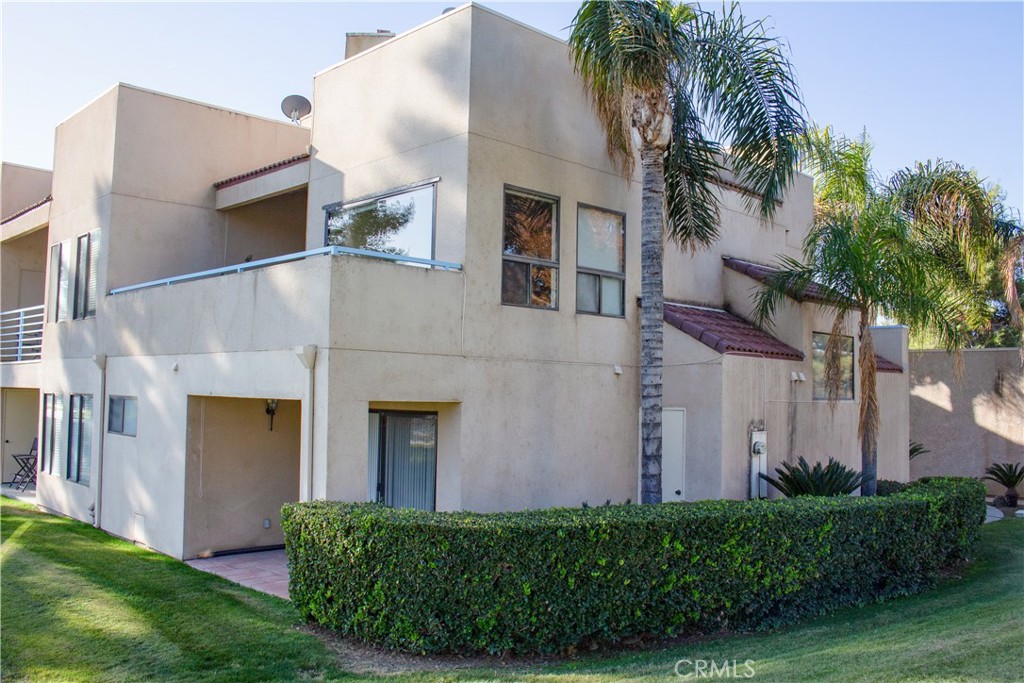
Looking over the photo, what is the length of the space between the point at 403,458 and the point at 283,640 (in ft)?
11.0

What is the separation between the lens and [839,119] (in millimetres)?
23781

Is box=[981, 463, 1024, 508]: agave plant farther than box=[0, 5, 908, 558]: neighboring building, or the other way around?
box=[981, 463, 1024, 508]: agave plant

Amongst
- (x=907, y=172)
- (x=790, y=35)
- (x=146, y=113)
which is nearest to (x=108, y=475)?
(x=146, y=113)

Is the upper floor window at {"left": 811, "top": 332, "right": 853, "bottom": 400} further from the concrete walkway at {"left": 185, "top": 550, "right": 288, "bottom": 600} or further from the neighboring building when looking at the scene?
the concrete walkway at {"left": 185, "top": 550, "right": 288, "bottom": 600}

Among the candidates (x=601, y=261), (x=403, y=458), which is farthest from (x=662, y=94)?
(x=403, y=458)

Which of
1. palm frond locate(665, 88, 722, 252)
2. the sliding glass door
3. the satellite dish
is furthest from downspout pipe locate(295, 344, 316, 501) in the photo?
the satellite dish

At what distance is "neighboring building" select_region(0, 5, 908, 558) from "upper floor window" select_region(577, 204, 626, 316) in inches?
1.5

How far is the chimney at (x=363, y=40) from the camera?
607 inches

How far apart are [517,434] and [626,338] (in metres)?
2.61

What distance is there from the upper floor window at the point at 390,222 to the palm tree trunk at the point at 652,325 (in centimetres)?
282

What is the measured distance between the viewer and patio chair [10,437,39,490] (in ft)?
63.1

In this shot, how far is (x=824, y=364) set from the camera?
1406 centimetres

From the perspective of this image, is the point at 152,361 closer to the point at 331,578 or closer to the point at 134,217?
the point at 134,217

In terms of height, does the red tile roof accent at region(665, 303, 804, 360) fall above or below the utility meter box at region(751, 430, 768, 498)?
above
